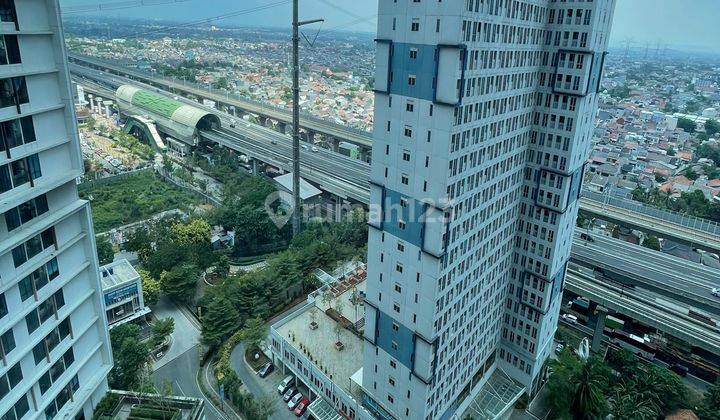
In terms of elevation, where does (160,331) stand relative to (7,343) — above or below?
below

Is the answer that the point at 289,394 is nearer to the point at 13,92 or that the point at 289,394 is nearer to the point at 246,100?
the point at 13,92

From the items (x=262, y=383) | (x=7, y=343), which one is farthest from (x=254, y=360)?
(x=7, y=343)

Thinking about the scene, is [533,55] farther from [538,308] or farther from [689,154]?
[689,154]

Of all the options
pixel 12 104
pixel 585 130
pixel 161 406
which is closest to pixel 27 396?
pixel 161 406

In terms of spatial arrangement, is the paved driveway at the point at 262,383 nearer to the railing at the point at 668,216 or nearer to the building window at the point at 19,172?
the building window at the point at 19,172

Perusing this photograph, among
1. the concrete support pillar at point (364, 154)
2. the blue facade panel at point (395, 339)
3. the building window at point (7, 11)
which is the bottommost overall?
the concrete support pillar at point (364, 154)

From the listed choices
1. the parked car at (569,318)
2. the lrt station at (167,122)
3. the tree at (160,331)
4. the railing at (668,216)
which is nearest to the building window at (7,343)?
the tree at (160,331)

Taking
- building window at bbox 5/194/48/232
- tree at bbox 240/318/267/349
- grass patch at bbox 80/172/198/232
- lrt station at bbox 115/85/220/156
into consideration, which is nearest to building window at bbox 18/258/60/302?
building window at bbox 5/194/48/232
